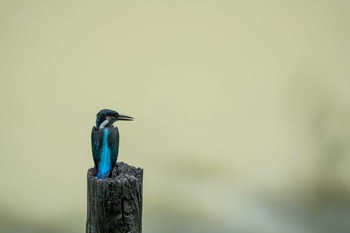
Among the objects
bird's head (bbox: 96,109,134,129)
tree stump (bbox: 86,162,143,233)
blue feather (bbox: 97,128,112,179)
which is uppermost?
bird's head (bbox: 96,109,134,129)

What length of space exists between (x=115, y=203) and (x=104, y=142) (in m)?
0.34

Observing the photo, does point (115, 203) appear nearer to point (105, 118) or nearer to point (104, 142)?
point (104, 142)

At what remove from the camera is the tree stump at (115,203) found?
2316 mm

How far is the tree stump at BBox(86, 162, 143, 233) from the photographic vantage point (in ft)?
7.60

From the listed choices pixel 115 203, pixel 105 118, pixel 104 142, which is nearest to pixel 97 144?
pixel 104 142

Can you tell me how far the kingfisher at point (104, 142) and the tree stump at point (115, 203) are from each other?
0.29ft

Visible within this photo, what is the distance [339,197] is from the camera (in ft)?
12.2

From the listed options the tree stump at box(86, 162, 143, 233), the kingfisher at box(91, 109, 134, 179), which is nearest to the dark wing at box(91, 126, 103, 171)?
the kingfisher at box(91, 109, 134, 179)

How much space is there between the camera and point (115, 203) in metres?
2.32

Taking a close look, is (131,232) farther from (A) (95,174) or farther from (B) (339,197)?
(B) (339,197)

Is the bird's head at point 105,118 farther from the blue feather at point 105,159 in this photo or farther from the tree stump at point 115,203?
the tree stump at point 115,203

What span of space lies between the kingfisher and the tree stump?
0.29 feet

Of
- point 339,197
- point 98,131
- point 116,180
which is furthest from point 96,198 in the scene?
point 339,197

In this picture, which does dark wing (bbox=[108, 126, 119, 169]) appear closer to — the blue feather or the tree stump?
the blue feather
